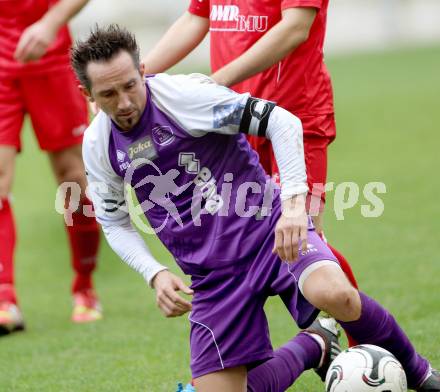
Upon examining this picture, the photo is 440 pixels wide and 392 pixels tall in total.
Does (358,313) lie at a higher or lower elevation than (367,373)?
higher

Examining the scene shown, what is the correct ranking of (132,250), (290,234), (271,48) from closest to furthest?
(290,234) < (132,250) < (271,48)

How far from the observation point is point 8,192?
6.13 metres

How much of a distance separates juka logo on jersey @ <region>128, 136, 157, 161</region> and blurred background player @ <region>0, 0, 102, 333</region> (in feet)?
6.14

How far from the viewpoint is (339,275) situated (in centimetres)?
403

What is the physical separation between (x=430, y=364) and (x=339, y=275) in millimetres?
870

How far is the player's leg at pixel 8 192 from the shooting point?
6.01 metres

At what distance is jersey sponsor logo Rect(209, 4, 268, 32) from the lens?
187 inches

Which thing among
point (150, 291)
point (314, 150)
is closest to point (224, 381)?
point (314, 150)

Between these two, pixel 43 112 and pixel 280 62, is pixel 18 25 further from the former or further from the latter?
pixel 280 62

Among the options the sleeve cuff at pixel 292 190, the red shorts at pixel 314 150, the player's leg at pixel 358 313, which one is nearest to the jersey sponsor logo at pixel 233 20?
the red shorts at pixel 314 150

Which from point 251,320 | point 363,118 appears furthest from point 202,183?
point 363,118

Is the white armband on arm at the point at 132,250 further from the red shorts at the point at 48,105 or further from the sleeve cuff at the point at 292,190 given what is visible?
the red shorts at the point at 48,105

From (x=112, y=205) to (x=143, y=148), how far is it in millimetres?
326

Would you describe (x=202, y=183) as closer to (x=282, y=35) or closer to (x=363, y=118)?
(x=282, y=35)
